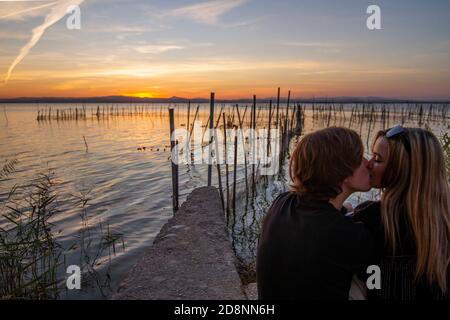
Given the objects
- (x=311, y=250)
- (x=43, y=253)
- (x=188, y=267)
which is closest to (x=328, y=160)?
(x=311, y=250)

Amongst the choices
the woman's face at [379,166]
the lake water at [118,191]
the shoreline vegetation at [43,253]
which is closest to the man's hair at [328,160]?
the woman's face at [379,166]

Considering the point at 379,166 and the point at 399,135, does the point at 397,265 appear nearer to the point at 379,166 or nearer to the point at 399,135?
the point at 379,166

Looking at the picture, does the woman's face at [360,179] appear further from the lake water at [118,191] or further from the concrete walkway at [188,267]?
the lake water at [118,191]

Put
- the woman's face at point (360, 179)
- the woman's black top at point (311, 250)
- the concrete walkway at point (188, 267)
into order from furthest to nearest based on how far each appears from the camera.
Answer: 1. the concrete walkway at point (188, 267)
2. the woman's face at point (360, 179)
3. the woman's black top at point (311, 250)

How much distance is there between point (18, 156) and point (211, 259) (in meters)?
15.7

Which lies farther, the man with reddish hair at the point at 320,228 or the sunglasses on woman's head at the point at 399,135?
the sunglasses on woman's head at the point at 399,135

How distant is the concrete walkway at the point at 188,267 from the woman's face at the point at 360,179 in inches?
76.2

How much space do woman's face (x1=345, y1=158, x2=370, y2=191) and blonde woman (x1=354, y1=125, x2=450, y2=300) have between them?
12 cm

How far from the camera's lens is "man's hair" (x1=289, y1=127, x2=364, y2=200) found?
6.35ft

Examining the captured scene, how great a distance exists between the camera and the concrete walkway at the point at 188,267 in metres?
3.58

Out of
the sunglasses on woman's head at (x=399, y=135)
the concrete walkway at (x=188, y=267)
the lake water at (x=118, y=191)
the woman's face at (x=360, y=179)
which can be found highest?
the sunglasses on woman's head at (x=399, y=135)

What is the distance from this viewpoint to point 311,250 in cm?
191

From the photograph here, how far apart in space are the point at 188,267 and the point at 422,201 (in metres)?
2.77

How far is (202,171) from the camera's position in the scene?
1502cm
